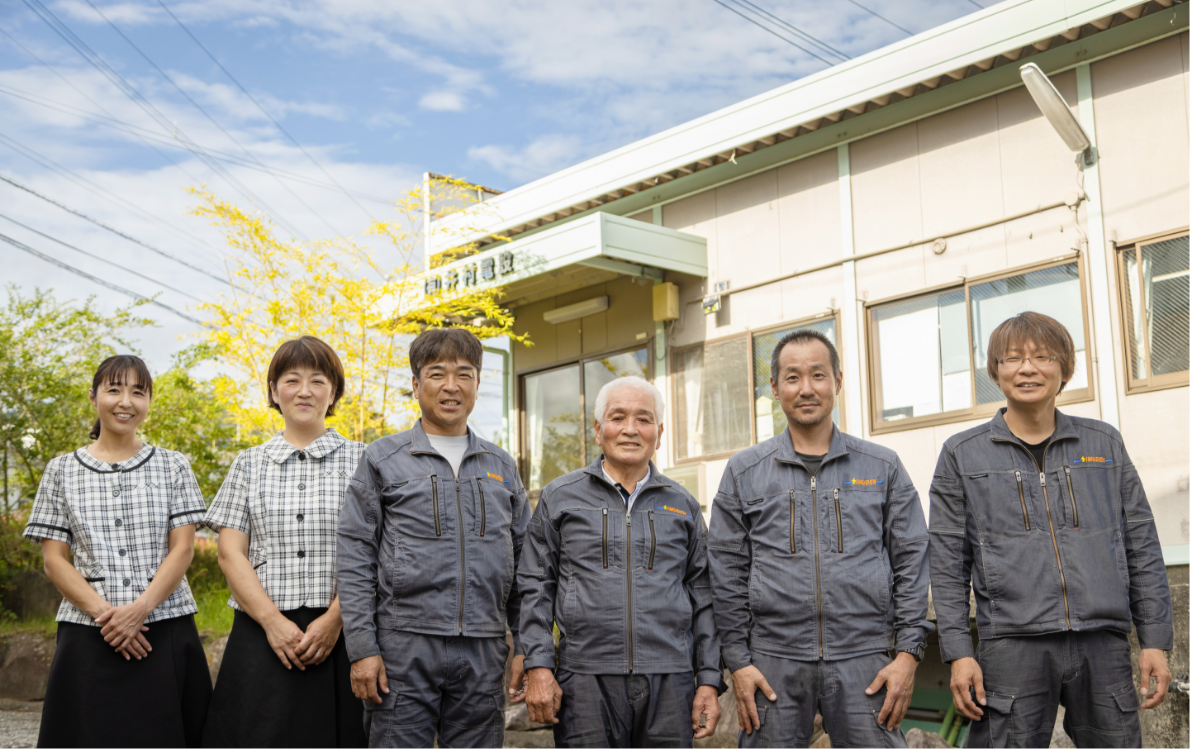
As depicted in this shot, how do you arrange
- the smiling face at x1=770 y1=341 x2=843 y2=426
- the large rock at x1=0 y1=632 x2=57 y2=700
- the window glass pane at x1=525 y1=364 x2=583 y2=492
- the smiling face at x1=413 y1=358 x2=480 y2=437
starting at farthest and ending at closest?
the window glass pane at x1=525 y1=364 x2=583 y2=492 < the large rock at x1=0 y1=632 x2=57 y2=700 < the smiling face at x1=413 y1=358 x2=480 y2=437 < the smiling face at x1=770 y1=341 x2=843 y2=426

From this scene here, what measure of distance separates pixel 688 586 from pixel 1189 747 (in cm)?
398

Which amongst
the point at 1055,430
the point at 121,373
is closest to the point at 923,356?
the point at 1055,430

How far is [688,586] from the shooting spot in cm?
367

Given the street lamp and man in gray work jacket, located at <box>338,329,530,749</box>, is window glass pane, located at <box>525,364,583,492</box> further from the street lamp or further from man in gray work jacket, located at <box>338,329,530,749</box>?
man in gray work jacket, located at <box>338,329,530,749</box>

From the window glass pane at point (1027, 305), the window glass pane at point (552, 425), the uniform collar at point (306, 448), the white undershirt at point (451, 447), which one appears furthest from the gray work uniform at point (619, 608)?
the window glass pane at point (552, 425)

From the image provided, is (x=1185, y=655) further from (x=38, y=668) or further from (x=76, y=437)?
(x=76, y=437)

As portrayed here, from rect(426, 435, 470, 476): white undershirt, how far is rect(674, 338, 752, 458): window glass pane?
21.8ft

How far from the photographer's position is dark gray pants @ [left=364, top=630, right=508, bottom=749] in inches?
130

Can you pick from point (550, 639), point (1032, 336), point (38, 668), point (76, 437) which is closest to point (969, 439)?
point (1032, 336)

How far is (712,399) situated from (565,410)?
228 cm

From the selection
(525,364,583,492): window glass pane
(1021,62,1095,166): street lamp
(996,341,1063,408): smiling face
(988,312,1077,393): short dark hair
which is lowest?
(996,341,1063,408): smiling face

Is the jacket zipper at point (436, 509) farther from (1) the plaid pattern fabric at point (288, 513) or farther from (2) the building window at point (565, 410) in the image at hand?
(2) the building window at point (565, 410)

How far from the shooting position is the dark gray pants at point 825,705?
325cm

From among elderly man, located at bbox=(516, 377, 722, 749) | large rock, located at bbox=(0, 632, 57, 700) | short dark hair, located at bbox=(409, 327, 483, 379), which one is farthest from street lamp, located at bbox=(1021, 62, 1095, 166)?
large rock, located at bbox=(0, 632, 57, 700)
